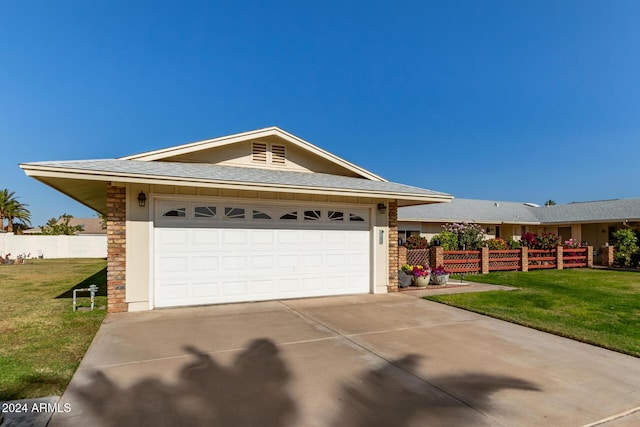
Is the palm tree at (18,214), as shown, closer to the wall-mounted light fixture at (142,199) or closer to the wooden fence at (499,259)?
the wall-mounted light fixture at (142,199)

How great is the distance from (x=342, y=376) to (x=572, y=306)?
6.99 m

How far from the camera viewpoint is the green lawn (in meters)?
5.87

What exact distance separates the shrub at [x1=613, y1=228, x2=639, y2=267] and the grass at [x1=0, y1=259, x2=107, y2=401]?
73.6 ft

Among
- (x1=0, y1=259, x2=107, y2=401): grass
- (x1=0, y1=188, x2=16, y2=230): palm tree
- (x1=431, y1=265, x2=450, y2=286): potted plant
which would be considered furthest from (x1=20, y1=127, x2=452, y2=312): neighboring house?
(x1=0, y1=188, x2=16, y2=230): palm tree

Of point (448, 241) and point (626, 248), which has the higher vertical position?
point (448, 241)

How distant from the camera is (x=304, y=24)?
16828mm

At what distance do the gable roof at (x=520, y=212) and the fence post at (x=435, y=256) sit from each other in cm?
978

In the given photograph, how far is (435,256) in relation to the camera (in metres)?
12.9

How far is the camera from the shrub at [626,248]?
17688 millimetres

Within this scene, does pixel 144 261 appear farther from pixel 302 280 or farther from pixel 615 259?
pixel 615 259

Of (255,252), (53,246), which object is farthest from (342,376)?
(53,246)

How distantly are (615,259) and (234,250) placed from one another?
66.8 ft

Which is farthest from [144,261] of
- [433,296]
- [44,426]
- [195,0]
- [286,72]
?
[286,72]

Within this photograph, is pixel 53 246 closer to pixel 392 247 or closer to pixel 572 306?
pixel 392 247
